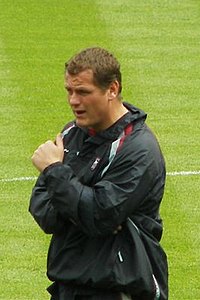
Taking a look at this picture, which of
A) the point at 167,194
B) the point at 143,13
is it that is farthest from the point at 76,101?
the point at 143,13

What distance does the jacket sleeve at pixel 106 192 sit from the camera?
6312 mm

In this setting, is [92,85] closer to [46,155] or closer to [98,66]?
[98,66]

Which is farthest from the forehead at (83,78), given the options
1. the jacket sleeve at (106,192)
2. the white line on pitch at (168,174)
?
the white line on pitch at (168,174)

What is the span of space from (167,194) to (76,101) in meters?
4.49

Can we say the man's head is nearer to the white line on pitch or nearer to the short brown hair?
the short brown hair

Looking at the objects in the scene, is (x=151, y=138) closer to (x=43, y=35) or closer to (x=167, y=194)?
(x=167, y=194)

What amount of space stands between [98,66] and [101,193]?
63cm

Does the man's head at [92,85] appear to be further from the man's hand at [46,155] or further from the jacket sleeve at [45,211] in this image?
the jacket sleeve at [45,211]

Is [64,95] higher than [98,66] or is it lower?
lower

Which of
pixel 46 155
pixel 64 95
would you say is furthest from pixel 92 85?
pixel 64 95

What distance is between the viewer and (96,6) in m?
16.0

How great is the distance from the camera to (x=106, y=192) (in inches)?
250

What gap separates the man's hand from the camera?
6406mm

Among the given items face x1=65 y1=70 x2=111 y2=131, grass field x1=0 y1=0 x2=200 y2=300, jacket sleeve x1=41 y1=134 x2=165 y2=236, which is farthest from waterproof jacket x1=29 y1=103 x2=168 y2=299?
grass field x1=0 y1=0 x2=200 y2=300
